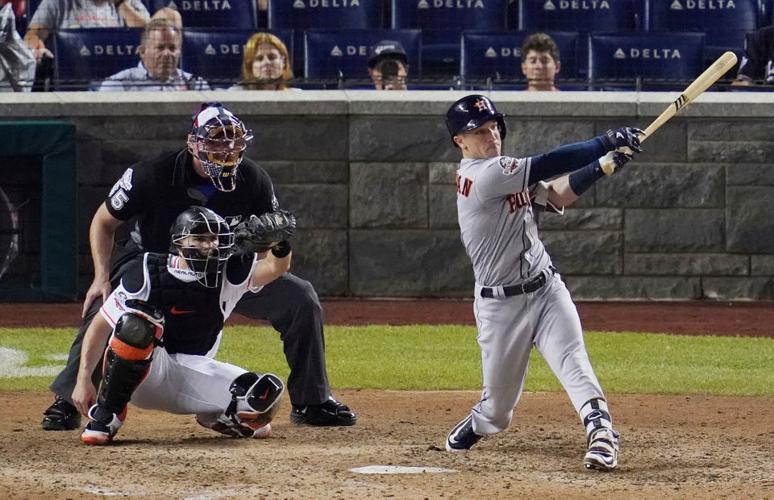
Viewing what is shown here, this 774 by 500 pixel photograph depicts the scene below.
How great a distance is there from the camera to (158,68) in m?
11.2

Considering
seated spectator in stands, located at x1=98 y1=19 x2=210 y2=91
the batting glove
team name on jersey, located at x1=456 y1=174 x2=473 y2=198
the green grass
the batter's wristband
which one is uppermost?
seated spectator in stands, located at x1=98 y1=19 x2=210 y2=91

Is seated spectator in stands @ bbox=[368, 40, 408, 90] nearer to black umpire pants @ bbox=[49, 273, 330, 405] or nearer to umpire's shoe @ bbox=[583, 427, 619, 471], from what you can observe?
black umpire pants @ bbox=[49, 273, 330, 405]

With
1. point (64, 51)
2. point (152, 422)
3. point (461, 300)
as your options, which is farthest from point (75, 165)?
point (152, 422)

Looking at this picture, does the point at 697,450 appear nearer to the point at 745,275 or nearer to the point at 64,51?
the point at 745,275

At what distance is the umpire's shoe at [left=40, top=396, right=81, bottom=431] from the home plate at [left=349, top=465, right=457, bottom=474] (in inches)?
65.3

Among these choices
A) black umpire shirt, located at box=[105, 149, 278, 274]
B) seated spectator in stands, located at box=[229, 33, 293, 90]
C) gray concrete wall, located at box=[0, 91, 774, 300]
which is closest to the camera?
black umpire shirt, located at box=[105, 149, 278, 274]

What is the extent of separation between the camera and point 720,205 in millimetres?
11383

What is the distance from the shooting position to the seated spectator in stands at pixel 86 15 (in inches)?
456

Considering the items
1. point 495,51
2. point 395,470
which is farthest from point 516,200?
point 495,51

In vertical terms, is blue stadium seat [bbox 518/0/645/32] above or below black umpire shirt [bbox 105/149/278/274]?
above

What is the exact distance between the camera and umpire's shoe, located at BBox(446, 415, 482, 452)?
568cm

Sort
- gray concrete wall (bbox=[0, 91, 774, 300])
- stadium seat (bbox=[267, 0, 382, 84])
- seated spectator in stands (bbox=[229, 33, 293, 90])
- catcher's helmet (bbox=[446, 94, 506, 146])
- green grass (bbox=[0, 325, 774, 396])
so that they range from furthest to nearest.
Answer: stadium seat (bbox=[267, 0, 382, 84]) < gray concrete wall (bbox=[0, 91, 774, 300]) < seated spectator in stands (bbox=[229, 33, 293, 90]) < green grass (bbox=[0, 325, 774, 396]) < catcher's helmet (bbox=[446, 94, 506, 146])

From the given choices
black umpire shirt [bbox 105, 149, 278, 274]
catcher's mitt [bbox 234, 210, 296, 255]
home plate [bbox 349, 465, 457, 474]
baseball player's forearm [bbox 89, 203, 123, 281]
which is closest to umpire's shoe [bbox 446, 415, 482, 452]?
home plate [bbox 349, 465, 457, 474]

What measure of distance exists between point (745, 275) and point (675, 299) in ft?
1.92
